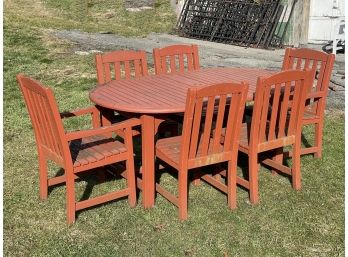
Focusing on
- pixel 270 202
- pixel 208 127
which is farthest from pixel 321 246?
pixel 208 127

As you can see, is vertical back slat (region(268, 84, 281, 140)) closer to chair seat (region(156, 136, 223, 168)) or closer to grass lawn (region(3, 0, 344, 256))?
chair seat (region(156, 136, 223, 168))

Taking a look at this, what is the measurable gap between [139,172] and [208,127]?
1203 millimetres

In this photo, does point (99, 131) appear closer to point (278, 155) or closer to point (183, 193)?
point (183, 193)

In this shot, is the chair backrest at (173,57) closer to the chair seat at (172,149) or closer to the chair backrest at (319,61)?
the chair backrest at (319,61)

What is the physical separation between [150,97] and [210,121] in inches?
25.8

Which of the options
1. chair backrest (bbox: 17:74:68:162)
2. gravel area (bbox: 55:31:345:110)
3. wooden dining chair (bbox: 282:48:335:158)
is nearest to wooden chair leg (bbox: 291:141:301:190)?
wooden dining chair (bbox: 282:48:335:158)

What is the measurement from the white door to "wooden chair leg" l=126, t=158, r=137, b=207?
8573 mm

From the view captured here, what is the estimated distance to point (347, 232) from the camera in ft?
11.8

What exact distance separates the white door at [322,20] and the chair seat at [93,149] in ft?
28.1

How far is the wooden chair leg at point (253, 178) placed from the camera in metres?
3.83

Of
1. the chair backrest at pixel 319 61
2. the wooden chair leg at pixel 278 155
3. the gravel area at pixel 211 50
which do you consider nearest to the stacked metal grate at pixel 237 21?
the gravel area at pixel 211 50

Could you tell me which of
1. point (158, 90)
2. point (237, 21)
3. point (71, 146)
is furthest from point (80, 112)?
point (237, 21)

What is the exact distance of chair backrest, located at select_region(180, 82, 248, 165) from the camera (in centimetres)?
327

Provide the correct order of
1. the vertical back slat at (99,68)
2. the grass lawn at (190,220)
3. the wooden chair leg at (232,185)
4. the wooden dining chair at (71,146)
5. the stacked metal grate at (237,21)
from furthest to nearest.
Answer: the stacked metal grate at (237,21), the vertical back slat at (99,68), the wooden chair leg at (232,185), the grass lawn at (190,220), the wooden dining chair at (71,146)
